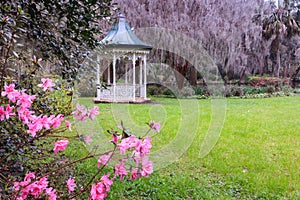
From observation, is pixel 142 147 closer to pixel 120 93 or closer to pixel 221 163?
pixel 221 163

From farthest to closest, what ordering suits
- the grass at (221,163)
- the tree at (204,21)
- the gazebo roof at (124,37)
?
the tree at (204,21), the gazebo roof at (124,37), the grass at (221,163)

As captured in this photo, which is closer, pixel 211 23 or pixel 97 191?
pixel 97 191

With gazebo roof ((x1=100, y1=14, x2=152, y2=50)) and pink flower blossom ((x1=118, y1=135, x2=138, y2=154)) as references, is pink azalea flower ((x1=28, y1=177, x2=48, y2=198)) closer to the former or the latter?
pink flower blossom ((x1=118, y1=135, x2=138, y2=154))

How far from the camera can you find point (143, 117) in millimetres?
6590

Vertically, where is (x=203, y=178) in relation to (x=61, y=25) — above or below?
→ below

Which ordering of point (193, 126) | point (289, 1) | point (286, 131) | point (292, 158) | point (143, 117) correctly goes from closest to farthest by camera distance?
point (292, 158) → point (286, 131) → point (193, 126) → point (143, 117) → point (289, 1)

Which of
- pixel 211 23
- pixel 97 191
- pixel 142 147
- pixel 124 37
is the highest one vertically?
pixel 211 23

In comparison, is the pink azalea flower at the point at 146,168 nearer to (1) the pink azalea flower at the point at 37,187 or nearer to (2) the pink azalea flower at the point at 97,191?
→ (2) the pink azalea flower at the point at 97,191

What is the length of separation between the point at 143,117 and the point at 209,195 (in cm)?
400

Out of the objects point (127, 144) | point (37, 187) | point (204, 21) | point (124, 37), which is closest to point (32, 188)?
point (37, 187)

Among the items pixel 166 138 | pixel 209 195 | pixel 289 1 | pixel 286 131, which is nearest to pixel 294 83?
pixel 289 1

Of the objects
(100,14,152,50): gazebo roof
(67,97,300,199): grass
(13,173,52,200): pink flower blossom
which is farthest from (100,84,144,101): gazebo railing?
(13,173,52,200): pink flower blossom

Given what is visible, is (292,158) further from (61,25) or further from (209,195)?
(61,25)

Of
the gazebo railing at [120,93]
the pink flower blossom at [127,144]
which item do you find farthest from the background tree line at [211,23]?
the pink flower blossom at [127,144]
